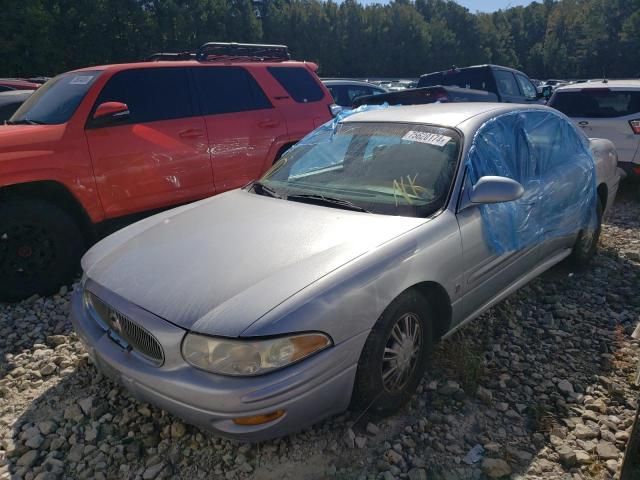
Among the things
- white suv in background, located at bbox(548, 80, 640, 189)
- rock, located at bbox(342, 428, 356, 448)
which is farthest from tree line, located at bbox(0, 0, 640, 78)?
rock, located at bbox(342, 428, 356, 448)

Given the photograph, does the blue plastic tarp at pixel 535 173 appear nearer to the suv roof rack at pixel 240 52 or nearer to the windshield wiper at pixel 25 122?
the suv roof rack at pixel 240 52

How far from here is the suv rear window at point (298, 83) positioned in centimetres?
591

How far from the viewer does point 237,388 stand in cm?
209

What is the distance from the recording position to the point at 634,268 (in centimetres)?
468

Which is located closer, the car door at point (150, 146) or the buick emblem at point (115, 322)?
the buick emblem at point (115, 322)

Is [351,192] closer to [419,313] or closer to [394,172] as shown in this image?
[394,172]

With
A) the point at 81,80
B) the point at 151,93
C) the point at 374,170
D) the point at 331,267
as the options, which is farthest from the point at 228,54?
the point at 331,267

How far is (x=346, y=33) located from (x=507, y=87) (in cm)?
6954

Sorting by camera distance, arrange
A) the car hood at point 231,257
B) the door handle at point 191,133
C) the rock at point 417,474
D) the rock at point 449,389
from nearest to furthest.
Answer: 1. the car hood at point 231,257
2. the rock at point 417,474
3. the rock at point 449,389
4. the door handle at point 191,133

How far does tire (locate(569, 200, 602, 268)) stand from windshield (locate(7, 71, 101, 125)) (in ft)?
14.5

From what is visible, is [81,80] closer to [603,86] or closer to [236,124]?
[236,124]

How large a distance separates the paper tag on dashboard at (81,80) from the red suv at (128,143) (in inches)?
0.6

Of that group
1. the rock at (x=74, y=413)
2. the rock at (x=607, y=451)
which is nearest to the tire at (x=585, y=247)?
the rock at (x=607, y=451)

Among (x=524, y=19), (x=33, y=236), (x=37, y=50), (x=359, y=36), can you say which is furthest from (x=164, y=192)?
(x=524, y=19)
